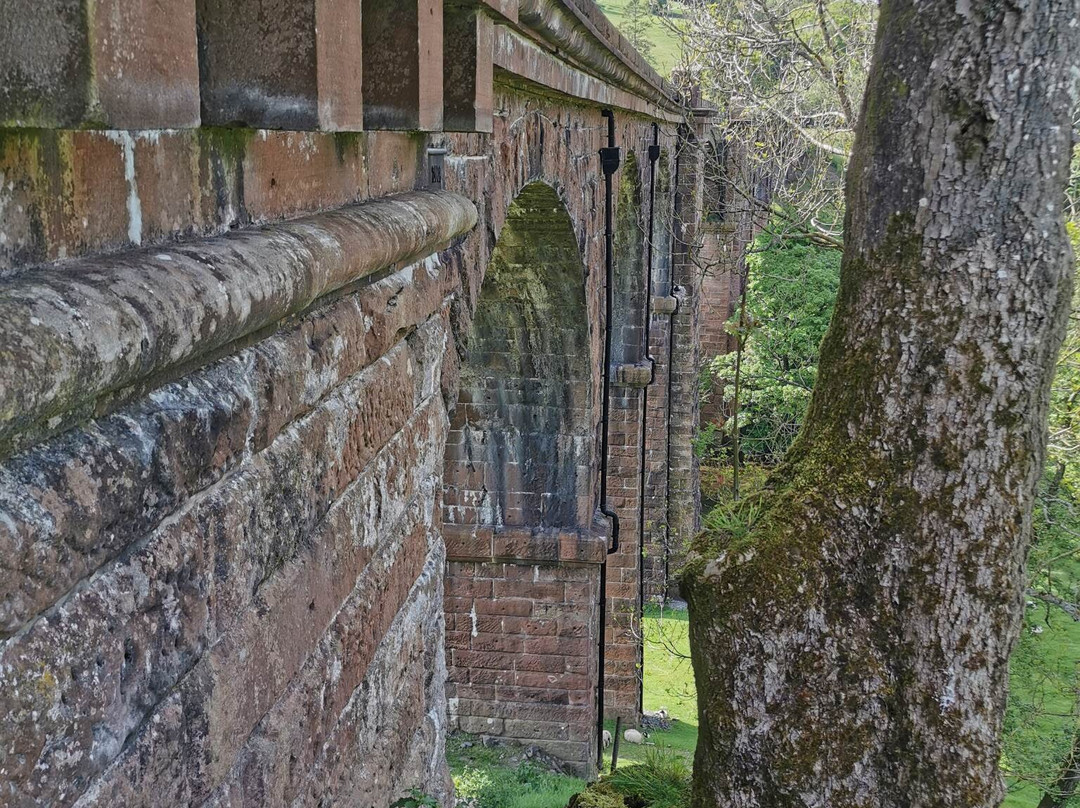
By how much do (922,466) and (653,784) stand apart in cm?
253

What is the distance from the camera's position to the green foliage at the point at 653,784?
4.64 meters

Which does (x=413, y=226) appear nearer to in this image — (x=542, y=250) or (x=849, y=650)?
(x=849, y=650)

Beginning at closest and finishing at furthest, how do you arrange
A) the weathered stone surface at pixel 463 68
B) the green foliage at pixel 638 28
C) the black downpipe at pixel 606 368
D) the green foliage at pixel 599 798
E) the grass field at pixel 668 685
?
the weathered stone surface at pixel 463 68 → the green foliage at pixel 599 798 → the black downpipe at pixel 606 368 → the grass field at pixel 668 685 → the green foliage at pixel 638 28

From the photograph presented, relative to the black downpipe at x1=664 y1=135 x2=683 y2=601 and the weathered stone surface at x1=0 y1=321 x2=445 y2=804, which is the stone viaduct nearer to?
the weathered stone surface at x1=0 y1=321 x2=445 y2=804

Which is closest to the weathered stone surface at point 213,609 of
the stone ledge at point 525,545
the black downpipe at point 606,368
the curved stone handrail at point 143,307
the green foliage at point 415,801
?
the curved stone handrail at point 143,307

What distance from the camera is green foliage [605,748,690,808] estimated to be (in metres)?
4.64

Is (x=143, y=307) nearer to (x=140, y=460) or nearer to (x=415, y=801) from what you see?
(x=140, y=460)

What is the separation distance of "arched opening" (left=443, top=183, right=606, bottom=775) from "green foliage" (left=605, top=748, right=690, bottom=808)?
9.94 ft

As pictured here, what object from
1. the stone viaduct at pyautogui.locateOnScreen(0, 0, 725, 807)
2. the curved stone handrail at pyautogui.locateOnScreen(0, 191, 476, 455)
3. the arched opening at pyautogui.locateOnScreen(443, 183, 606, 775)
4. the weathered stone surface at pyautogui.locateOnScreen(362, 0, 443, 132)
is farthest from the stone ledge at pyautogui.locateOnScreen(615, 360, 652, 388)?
the curved stone handrail at pyautogui.locateOnScreen(0, 191, 476, 455)

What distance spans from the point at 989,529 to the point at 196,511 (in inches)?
89.0

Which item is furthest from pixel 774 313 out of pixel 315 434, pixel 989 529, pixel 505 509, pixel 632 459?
pixel 315 434

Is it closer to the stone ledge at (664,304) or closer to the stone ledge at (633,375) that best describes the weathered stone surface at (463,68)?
the stone ledge at (633,375)

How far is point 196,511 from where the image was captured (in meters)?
1.27

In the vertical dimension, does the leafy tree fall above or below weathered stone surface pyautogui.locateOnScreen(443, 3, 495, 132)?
above
